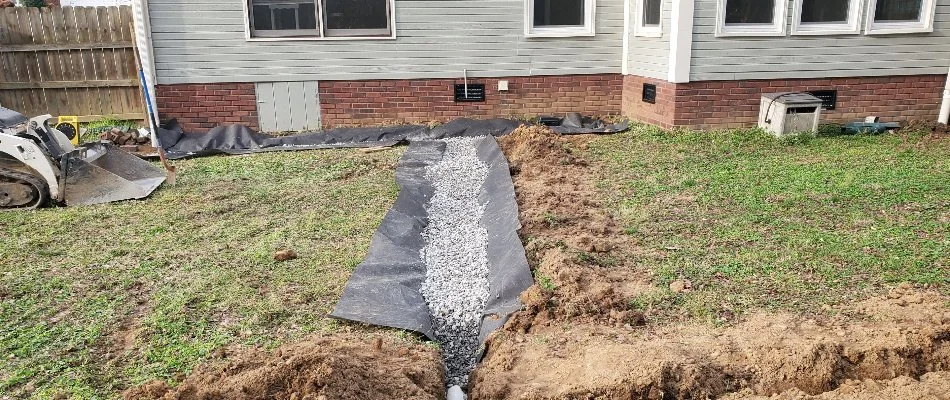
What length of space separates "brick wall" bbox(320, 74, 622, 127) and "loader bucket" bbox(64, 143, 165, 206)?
11.6 feet

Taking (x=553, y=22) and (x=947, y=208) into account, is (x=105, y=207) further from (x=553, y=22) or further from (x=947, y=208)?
(x=947, y=208)

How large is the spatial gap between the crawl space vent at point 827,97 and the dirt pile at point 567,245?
402 centimetres

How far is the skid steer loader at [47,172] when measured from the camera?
6.36m

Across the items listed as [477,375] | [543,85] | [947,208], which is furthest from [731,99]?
[477,375]

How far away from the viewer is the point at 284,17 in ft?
32.9

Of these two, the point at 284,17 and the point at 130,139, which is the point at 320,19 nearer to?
the point at 284,17

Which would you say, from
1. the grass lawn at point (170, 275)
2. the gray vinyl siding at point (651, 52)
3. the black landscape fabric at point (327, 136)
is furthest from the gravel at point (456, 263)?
the gray vinyl siding at point (651, 52)

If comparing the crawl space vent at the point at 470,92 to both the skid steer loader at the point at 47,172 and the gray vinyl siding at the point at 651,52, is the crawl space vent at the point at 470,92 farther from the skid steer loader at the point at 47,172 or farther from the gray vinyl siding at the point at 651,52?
the skid steer loader at the point at 47,172

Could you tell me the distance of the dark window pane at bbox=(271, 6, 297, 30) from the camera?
9.99 m

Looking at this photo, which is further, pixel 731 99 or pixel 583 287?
pixel 731 99

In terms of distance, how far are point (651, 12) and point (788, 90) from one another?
2.29 m

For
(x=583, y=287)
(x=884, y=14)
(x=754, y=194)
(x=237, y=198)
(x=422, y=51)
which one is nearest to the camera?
(x=583, y=287)

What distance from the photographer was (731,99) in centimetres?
962

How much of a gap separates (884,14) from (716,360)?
834cm
